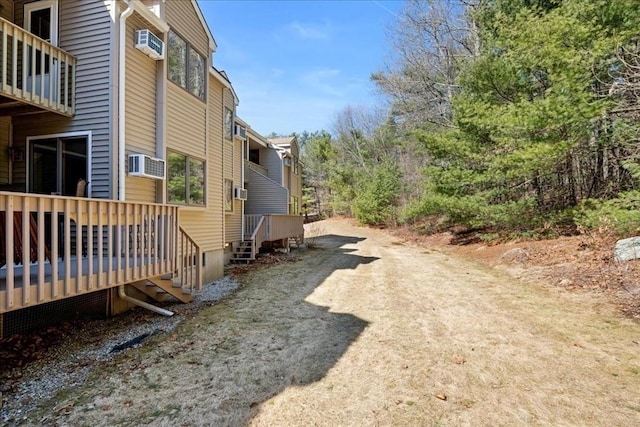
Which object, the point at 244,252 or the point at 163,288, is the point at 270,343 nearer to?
the point at 163,288

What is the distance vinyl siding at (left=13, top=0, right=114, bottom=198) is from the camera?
5.91 metres

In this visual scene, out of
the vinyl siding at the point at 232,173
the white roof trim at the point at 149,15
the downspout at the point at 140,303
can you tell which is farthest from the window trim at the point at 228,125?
the downspout at the point at 140,303

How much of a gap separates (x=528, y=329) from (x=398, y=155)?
28379mm

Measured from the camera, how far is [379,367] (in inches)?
162

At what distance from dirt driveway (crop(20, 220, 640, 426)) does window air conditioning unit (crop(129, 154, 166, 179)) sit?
2.72 meters

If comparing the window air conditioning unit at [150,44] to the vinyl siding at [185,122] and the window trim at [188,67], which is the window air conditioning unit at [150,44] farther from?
the vinyl siding at [185,122]

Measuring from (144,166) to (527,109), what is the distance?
9.55 metres

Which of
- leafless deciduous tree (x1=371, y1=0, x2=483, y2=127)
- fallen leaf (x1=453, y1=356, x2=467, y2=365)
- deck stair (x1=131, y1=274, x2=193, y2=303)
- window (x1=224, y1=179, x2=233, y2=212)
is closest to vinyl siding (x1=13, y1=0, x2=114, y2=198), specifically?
deck stair (x1=131, y1=274, x2=193, y2=303)

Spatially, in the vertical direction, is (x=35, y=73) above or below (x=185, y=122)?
above

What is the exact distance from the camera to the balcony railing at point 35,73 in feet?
16.6

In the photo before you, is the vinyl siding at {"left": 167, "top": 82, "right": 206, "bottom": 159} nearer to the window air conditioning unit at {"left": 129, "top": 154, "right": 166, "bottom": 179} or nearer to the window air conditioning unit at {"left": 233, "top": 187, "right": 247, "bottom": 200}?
the window air conditioning unit at {"left": 129, "top": 154, "right": 166, "bottom": 179}

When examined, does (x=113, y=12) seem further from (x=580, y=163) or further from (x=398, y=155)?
(x=398, y=155)

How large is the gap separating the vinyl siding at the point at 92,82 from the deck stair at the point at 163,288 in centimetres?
168

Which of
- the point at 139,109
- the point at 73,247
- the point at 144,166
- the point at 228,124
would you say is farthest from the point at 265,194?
the point at 73,247
